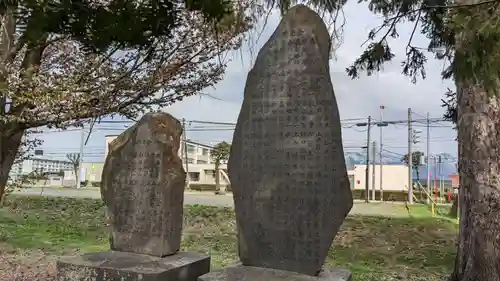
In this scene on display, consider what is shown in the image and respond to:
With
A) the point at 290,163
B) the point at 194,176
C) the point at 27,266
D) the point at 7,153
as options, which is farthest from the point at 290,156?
the point at 194,176

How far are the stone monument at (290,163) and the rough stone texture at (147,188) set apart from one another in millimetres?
798

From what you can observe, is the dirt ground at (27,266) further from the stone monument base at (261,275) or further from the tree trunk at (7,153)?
the stone monument base at (261,275)

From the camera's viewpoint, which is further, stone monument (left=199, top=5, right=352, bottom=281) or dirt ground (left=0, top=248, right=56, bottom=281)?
dirt ground (left=0, top=248, right=56, bottom=281)

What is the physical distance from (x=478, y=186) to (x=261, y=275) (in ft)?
9.92

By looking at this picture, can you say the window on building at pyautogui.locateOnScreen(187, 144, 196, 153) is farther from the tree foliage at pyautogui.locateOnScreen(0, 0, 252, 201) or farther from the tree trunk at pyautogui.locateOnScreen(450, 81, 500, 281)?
the tree trunk at pyautogui.locateOnScreen(450, 81, 500, 281)

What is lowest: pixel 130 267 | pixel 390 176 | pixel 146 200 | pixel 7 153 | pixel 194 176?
pixel 130 267

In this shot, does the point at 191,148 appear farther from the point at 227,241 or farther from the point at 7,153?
the point at 7,153

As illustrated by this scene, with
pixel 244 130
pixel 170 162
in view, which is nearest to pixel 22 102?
pixel 170 162

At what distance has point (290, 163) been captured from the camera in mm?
3055

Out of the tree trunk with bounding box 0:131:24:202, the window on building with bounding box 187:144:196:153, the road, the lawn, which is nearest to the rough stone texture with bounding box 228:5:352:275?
the lawn

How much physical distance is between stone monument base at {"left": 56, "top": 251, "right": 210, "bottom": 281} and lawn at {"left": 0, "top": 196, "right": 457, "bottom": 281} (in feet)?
6.93

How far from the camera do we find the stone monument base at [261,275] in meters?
2.78

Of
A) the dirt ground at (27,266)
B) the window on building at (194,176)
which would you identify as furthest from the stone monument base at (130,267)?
the window on building at (194,176)

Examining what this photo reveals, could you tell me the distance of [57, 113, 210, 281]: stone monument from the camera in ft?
11.6
